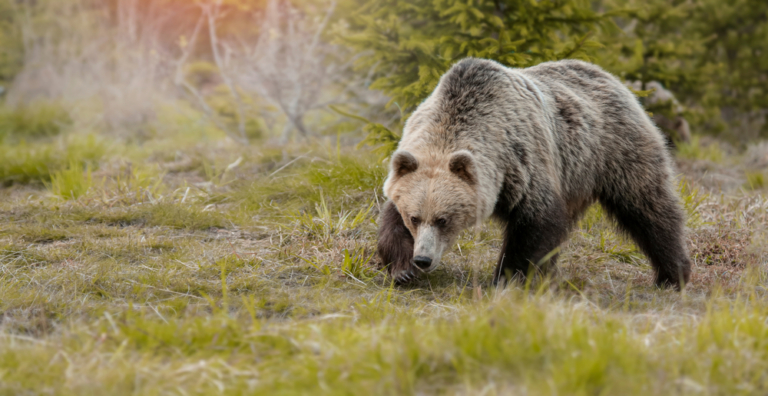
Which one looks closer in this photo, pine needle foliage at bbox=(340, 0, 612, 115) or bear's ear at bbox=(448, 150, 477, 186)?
bear's ear at bbox=(448, 150, 477, 186)

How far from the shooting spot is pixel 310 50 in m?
9.05

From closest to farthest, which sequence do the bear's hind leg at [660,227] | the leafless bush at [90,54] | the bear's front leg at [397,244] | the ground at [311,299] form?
the ground at [311,299]
the bear's front leg at [397,244]
the bear's hind leg at [660,227]
the leafless bush at [90,54]

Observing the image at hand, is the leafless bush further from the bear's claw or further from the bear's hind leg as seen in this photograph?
the bear's hind leg

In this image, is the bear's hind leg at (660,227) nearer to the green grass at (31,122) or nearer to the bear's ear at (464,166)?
the bear's ear at (464,166)

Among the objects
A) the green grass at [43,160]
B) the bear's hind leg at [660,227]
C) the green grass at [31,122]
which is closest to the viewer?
the bear's hind leg at [660,227]

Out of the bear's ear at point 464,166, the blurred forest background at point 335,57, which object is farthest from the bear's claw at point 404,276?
the blurred forest background at point 335,57

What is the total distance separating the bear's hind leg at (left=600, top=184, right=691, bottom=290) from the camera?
4254 mm

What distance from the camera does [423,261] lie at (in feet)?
11.4

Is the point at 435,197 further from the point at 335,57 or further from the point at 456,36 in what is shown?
the point at 335,57

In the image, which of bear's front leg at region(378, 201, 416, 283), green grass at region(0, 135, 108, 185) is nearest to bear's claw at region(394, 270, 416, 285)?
bear's front leg at region(378, 201, 416, 283)

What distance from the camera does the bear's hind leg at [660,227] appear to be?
4.25 m

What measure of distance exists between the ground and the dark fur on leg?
0.19 m

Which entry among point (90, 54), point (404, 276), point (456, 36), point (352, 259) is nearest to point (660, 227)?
point (404, 276)

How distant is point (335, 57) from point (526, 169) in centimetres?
612
